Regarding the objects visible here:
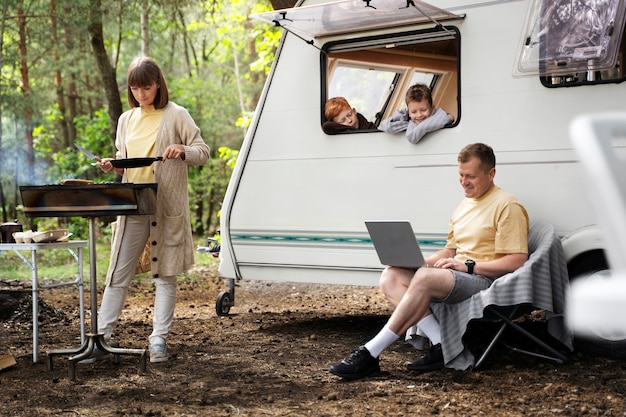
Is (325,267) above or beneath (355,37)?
beneath

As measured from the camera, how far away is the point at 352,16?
18.6 ft

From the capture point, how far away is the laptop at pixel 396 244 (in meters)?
4.74

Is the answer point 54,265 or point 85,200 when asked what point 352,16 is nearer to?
point 85,200

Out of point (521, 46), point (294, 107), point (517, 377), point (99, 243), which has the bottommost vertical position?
point (99, 243)

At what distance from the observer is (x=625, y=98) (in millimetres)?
4855

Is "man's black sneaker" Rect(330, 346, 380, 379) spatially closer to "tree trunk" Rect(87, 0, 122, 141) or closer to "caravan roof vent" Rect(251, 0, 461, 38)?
"caravan roof vent" Rect(251, 0, 461, 38)

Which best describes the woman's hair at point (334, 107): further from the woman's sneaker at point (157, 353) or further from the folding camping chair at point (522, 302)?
the woman's sneaker at point (157, 353)

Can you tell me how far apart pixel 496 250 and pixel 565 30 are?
1.35 metres

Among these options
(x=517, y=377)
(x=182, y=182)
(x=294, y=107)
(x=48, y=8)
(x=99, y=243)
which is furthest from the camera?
(x=99, y=243)

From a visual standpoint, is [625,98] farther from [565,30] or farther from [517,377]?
[517,377]

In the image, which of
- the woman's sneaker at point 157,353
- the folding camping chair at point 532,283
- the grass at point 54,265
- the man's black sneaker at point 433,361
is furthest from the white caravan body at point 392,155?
the grass at point 54,265

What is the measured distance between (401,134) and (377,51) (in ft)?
2.90

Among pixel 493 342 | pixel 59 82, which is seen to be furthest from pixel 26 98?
pixel 493 342

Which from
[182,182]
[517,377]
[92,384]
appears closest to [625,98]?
[517,377]
